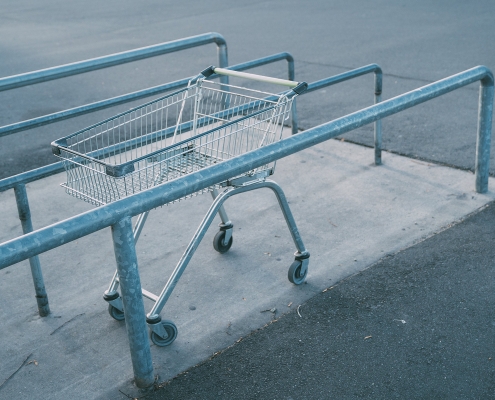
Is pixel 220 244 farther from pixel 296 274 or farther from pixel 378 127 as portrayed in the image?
pixel 378 127

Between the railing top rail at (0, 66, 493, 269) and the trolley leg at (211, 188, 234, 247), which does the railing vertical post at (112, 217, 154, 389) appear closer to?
the railing top rail at (0, 66, 493, 269)

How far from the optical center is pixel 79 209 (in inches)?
205

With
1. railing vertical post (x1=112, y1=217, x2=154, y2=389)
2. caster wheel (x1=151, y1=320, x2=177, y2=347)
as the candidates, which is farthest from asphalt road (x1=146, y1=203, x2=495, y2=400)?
caster wheel (x1=151, y1=320, x2=177, y2=347)

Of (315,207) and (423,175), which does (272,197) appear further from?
(423,175)

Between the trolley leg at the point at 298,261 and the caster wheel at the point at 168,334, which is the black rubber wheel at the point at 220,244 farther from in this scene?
the caster wheel at the point at 168,334

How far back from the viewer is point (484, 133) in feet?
16.0

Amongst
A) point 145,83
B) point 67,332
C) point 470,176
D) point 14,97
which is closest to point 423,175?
point 470,176

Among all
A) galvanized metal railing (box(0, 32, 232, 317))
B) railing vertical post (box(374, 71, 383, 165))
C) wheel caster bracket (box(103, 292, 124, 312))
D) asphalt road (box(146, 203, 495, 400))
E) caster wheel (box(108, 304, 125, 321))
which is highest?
galvanized metal railing (box(0, 32, 232, 317))

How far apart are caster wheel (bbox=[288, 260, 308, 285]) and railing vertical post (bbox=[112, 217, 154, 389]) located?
3.59 feet

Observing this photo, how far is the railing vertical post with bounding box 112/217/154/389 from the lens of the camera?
2.74 meters

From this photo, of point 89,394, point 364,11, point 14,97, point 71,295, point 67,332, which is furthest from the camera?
point 364,11

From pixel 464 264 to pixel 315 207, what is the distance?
121 cm

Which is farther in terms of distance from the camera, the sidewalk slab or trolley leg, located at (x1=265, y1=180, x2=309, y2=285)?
trolley leg, located at (x1=265, y1=180, x2=309, y2=285)

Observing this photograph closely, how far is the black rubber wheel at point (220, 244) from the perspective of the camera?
172 inches
